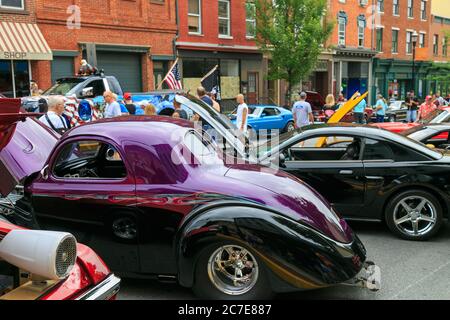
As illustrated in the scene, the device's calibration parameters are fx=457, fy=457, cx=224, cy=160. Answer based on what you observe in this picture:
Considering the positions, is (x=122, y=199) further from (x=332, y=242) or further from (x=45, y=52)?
(x=45, y=52)

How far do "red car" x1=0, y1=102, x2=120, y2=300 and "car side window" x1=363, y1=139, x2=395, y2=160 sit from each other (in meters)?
4.31

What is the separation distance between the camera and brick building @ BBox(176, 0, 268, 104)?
25000 millimetres

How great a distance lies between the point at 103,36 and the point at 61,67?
8.74 ft

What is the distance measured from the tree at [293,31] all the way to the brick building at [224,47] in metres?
1.33

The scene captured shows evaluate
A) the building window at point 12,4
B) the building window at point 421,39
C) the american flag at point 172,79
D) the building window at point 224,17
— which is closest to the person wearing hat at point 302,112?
the american flag at point 172,79

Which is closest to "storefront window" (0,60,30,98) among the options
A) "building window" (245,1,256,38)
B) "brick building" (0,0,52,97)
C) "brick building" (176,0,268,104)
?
"brick building" (0,0,52,97)

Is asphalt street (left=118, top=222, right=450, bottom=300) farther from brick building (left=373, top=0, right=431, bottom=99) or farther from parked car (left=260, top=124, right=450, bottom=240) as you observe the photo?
brick building (left=373, top=0, right=431, bottom=99)

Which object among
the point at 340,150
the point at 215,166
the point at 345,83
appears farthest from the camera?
the point at 345,83

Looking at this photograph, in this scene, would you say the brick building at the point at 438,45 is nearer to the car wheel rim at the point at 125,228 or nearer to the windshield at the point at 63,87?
the windshield at the point at 63,87

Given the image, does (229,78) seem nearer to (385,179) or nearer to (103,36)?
(103,36)

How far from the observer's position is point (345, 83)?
38.0 meters

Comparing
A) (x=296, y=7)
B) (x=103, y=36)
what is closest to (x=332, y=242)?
(x=103, y=36)

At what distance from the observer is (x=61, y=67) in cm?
1900
